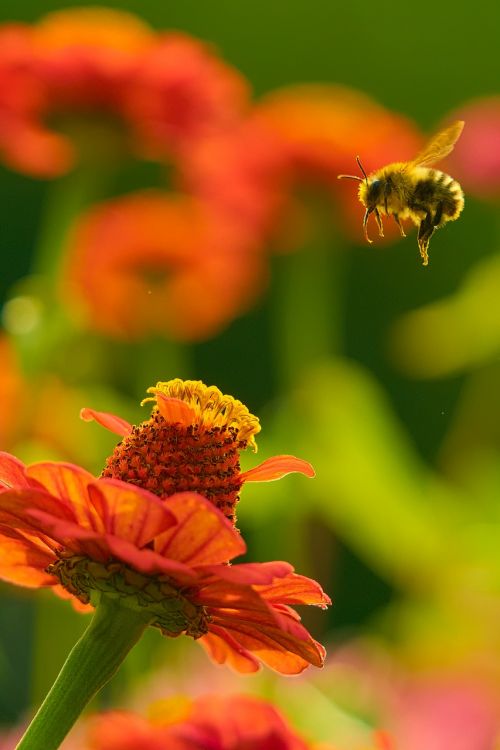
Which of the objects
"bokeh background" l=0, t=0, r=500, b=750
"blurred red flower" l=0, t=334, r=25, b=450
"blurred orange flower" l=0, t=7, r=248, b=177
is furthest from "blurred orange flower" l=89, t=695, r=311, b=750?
"blurred orange flower" l=0, t=7, r=248, b=177

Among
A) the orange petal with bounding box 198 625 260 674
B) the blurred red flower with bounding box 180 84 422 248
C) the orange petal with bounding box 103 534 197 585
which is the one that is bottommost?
the blurred red flower with bounding box 180 84 422 248

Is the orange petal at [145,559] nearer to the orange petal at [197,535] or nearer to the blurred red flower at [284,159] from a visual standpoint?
the orange petal at [197,535]

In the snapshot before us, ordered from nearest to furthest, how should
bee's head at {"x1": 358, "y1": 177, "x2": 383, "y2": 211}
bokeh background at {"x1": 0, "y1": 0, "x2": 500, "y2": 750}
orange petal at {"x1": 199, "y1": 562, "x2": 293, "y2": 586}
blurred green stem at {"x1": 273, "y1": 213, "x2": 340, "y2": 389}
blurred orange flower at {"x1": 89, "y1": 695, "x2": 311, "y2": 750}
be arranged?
1. orange petal at {"x1": 199, "y1": 562, "x2": 293, "y2": 586}
2. blurred orange flower at {"x1": 89, "y1": 695, "x2": 311, "y2": 750}
3. bee's head at {"x1": 358, "y1": 177, "x2": 383, "y2": 211}
4. bokeh background at {"x1": 0, "y1": 0, "x2": 500, "y2": 750}
5. blurred green stem at {"x1": 273, "y1": 213, "x2": 340, "y2": 389}

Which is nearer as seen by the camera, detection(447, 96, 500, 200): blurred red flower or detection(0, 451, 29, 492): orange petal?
detection(0, 451, 29, 492): orange petal

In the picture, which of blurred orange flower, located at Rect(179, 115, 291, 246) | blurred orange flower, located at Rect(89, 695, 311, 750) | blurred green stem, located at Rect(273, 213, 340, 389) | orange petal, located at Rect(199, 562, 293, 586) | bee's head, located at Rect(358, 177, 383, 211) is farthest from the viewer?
blurred green stem, located at Rect(273, 213, 340, 389)

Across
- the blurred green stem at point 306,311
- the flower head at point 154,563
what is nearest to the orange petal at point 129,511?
the flower head at point 154,563

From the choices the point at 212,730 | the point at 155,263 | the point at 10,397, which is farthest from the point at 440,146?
the point at 155,263

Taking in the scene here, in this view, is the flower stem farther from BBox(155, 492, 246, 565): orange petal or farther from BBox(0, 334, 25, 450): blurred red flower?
BBox(0, 334, 25, 450): blurred red flower

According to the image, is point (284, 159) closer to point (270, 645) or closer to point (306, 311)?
point (306, 311)
